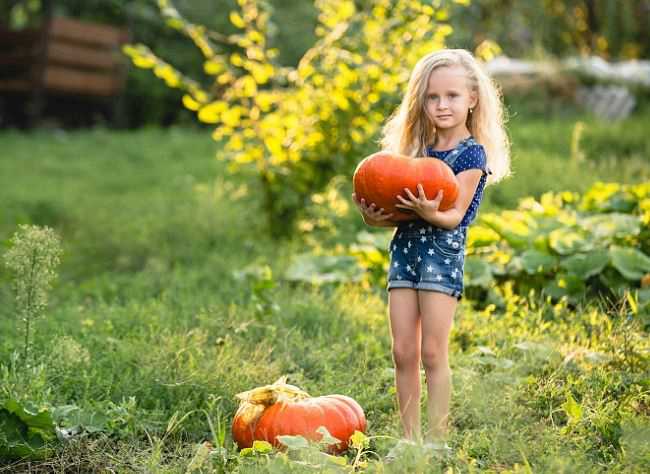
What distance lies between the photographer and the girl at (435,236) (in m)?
2.77

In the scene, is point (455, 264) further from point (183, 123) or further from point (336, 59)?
point (183, 123)

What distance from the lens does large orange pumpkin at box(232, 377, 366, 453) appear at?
2.70 m

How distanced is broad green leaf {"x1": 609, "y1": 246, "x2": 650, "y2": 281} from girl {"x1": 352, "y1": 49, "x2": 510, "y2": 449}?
145cm

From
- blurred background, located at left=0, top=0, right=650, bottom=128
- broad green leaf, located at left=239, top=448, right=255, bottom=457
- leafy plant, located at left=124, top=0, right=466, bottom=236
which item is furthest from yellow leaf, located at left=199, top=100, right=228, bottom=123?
blurred background, located at left=0, top=0, right=650, bottom=128

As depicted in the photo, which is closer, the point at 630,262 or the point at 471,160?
the point at 471,160

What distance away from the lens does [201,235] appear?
6059 mm

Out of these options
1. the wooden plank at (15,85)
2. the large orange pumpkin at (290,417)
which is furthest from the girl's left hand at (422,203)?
the wooden plank at (15,85)

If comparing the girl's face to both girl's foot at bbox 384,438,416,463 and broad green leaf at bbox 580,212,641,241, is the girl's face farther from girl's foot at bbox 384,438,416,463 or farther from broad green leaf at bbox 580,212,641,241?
broad green leaf at bbox 580,212,641,241

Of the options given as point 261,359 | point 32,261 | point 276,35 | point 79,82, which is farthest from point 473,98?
point 276,35

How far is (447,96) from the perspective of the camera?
284 cm

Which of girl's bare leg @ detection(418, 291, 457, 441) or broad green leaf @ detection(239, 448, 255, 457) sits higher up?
girl's bare leg @ detection(418, 291, 457, 441)

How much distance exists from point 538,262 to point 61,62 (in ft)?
30.1

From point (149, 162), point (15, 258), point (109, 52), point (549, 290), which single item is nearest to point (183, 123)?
point (109, 52)

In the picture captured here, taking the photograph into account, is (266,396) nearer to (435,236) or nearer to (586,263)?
(435,236)
